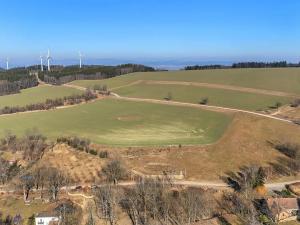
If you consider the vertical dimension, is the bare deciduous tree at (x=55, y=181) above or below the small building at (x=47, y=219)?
above

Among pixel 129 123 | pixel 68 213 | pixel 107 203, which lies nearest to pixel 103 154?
pixel 107 203

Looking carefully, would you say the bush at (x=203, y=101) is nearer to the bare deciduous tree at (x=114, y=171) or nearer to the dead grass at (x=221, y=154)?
the dead grass at (x=221, y=154)

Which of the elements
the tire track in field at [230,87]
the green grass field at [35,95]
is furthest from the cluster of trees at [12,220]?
the tire track in field at [230,87]

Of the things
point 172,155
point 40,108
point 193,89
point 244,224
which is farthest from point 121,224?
point 193,89

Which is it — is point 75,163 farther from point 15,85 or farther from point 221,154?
point 15,85

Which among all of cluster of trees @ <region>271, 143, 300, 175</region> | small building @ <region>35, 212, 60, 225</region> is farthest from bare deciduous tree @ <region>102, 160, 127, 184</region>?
cluster of trees @ <region>271, 143, 300, 175</region>
